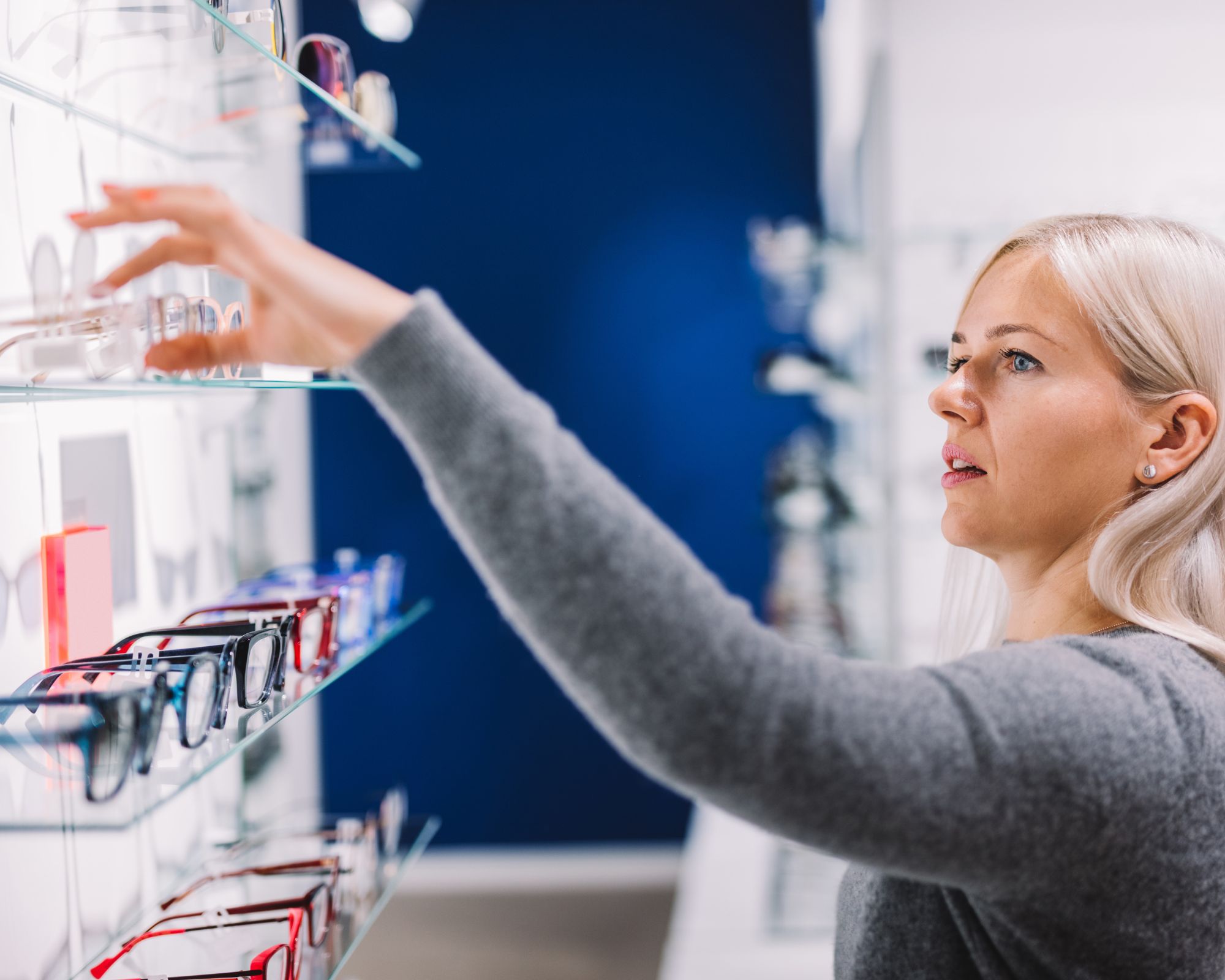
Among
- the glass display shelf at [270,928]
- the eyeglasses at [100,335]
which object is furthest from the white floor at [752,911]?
the eyeglasses at [100,335]

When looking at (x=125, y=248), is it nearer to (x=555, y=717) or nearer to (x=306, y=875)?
(x=306, y=875)

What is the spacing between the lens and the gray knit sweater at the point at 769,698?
637 millimetres

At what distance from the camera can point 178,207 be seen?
2.58 ft

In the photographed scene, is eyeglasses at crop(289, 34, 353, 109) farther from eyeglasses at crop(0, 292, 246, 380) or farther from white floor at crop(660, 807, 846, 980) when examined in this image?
white floor at crop(660, 807, 846, 980)

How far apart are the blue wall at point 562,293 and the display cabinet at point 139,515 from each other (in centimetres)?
233

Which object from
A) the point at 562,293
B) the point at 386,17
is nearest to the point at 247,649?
the point at 386,17

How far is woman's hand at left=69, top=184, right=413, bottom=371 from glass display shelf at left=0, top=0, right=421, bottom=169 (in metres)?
0.49

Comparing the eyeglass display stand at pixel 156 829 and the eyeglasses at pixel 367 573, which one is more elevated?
the eyeglasses at pixel 367 573

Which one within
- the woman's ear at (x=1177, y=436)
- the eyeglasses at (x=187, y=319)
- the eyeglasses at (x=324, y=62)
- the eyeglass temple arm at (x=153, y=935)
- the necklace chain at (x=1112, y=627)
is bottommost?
the eyeglass temple arm at (x=153, y=935)

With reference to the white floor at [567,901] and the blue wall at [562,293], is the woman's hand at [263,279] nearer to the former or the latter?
the white floor at [567,901]

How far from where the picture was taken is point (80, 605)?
4.27ft

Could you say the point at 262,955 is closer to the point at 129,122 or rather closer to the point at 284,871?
the point at 284,871

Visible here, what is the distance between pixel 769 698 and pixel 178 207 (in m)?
0.58

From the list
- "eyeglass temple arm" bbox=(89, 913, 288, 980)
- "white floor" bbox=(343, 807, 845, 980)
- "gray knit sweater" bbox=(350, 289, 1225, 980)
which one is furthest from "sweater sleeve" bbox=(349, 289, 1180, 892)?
"white floor" bbox=(343, 807, 845, 980)
